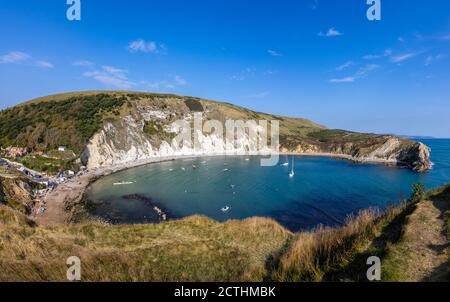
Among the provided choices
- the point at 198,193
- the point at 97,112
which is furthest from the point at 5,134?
the point at 198,193

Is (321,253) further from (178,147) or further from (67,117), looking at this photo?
(178,147)

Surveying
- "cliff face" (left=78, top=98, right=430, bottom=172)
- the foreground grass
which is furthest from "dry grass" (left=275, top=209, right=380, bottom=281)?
"cliff face" (left=78, top=98, right=430, bottom=172)

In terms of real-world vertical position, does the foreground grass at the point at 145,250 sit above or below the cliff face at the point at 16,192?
above
